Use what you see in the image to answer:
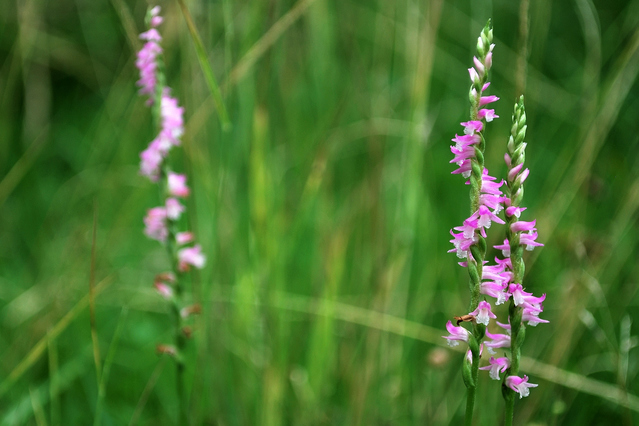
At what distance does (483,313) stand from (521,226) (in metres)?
0.12

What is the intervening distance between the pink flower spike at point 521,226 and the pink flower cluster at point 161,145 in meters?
0.72

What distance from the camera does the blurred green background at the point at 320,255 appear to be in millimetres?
1592

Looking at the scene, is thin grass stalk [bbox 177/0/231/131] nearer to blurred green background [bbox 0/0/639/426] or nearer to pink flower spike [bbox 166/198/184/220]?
blurred green background [bbox 0/0/639/426]

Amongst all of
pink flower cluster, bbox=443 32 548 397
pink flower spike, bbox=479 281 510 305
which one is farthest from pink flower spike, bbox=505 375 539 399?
pink flower spike, bbox=479 281 510 305

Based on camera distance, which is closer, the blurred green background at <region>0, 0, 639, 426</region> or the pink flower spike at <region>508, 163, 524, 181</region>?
the pink flower spike at <region>508, 163, 524, 181</region>

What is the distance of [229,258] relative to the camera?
2105 millimetres

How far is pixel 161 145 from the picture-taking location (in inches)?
48.5

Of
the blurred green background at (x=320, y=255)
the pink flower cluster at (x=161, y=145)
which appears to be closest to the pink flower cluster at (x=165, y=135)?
the pink flower cluster at (x=161, y=145)

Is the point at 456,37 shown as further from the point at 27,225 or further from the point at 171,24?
the point at 27,225

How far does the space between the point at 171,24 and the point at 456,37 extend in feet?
6.77

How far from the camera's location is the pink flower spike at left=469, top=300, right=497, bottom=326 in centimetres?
78

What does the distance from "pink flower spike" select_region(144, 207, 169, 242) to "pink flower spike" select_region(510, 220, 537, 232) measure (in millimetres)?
761

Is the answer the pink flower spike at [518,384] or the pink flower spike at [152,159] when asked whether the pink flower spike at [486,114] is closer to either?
the pink flower spike at [518,384]

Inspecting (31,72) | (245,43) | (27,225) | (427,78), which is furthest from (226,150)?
(31,72)
